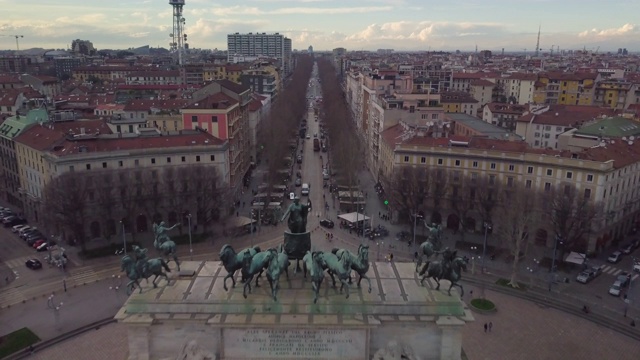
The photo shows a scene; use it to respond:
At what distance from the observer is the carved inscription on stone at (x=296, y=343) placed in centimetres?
3266

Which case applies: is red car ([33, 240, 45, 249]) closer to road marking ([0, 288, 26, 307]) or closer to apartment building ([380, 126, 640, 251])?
road marking ([0, 288, 26, 307])

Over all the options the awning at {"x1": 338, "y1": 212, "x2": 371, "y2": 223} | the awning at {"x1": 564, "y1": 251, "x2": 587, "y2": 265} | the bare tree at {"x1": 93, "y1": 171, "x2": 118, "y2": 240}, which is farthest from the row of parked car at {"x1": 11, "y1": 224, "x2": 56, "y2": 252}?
the awning at {"x1": 564, "y1": 251, "x2": 587, "y2": 265}

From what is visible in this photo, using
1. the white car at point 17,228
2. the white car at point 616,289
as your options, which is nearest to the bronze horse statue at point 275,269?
the white car at point 616,289

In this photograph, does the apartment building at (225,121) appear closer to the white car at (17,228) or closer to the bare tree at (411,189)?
the bare tree at (411,189)

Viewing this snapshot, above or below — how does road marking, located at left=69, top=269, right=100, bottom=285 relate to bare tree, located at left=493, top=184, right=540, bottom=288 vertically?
below

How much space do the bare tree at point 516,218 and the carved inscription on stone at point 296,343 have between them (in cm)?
3165

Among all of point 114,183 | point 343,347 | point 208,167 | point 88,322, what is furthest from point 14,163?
point 343,347

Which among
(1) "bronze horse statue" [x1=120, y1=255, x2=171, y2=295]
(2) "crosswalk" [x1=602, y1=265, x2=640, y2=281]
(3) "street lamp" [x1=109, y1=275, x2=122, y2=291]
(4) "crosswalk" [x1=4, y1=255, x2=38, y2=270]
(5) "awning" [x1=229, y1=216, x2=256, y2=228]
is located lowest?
(4) "crosswalk" [x1=4, y1=255, x2=38, y2=270]

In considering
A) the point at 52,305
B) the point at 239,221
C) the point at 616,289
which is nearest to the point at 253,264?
the point at 52,305

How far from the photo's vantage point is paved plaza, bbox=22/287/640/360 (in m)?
43.9

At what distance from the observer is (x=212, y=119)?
90.9 meters

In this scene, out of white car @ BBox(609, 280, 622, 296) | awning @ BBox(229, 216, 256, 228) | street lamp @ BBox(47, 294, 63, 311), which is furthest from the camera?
awning @ BBox(229, 216, 256, 228)

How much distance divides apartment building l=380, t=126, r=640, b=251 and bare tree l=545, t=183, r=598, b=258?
4.59 feet

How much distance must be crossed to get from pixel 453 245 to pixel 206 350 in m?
46.2
